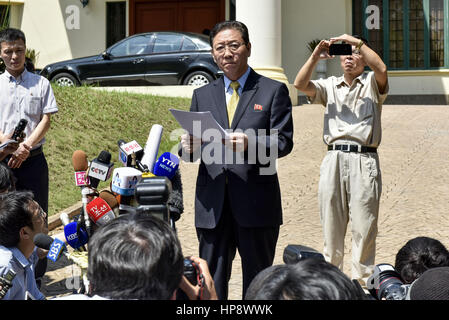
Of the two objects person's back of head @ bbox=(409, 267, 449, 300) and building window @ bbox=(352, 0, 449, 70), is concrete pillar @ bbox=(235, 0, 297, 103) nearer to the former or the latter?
building window @ bbox=(352, 0, 449, 70)

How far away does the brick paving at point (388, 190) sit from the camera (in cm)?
678

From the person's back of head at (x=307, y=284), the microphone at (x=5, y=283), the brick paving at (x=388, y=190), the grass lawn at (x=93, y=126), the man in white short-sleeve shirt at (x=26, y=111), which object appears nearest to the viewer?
the person's back of head at (x=307, y=284)

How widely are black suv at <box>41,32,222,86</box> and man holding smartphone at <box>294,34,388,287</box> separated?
10265mm

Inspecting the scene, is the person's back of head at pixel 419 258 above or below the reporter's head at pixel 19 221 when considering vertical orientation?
below

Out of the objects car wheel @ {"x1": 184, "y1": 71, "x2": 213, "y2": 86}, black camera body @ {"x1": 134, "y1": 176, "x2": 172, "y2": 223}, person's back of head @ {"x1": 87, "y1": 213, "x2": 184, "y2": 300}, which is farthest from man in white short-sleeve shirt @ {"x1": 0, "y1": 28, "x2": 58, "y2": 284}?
car wheel @ {"x1": 184, "y1": 71, "x2": 213, "y2": 86}

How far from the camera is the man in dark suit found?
3736mm

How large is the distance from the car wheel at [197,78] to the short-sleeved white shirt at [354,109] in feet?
33.1

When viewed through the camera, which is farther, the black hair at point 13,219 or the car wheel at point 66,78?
the car wheel at point 66,78

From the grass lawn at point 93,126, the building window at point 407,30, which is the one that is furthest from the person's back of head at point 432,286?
the building window at point 407,30

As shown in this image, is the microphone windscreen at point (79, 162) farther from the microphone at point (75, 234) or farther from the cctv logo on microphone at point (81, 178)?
the microphone at point (75, 234)

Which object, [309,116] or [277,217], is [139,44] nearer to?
[309,116]

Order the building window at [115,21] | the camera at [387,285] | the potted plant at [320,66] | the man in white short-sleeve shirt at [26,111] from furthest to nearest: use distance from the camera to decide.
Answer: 1. the building window at [115,21]
2. the potted plant at [320,66]
3. the man in white short-sleeve shirt at [26,111]
4. the camera at [387,285]

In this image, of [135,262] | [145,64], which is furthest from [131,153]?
[145,64]

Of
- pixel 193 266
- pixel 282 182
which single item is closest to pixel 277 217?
pixel 193 266
